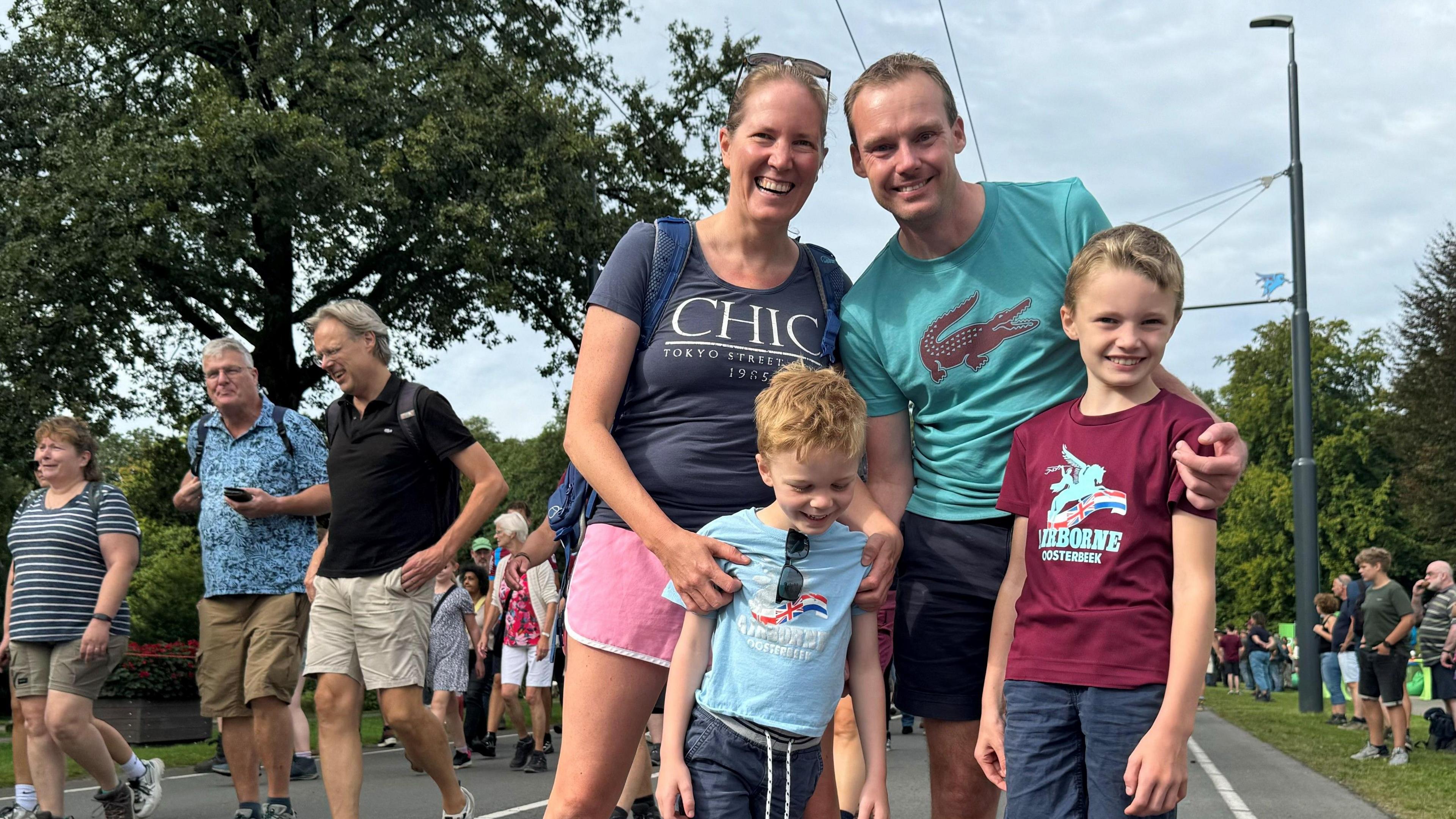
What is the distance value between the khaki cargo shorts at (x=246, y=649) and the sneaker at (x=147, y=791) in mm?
1185

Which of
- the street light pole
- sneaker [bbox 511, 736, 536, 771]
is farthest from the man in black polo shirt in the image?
the street light pole

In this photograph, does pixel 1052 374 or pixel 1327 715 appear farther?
pixel 1327 715

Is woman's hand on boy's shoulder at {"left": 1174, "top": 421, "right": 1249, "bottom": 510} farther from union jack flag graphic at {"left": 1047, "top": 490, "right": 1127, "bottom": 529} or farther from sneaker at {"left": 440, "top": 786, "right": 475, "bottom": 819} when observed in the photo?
sneaker at {"left": 440, "top": 786, "right": 475, "bottom": 819}

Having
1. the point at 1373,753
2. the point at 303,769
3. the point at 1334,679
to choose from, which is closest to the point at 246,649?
the point at 303,769

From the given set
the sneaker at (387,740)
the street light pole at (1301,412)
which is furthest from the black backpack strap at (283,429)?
the street light pole at (1301,412)

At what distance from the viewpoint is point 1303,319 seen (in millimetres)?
19984

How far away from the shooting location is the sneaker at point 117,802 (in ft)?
22.5

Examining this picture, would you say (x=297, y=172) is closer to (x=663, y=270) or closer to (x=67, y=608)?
(x=67, y=608)

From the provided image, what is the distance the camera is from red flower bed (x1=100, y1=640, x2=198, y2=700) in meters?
13.5

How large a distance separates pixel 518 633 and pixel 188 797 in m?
3.32

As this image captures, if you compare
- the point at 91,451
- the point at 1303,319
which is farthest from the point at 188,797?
the point at 1303,319

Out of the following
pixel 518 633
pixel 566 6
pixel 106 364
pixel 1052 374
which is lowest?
pixel 518 633

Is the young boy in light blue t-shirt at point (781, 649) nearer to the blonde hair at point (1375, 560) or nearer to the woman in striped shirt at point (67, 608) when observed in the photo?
the woman in striped shirt at point (67, 608)

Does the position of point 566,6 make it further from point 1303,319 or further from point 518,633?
point 518,633
